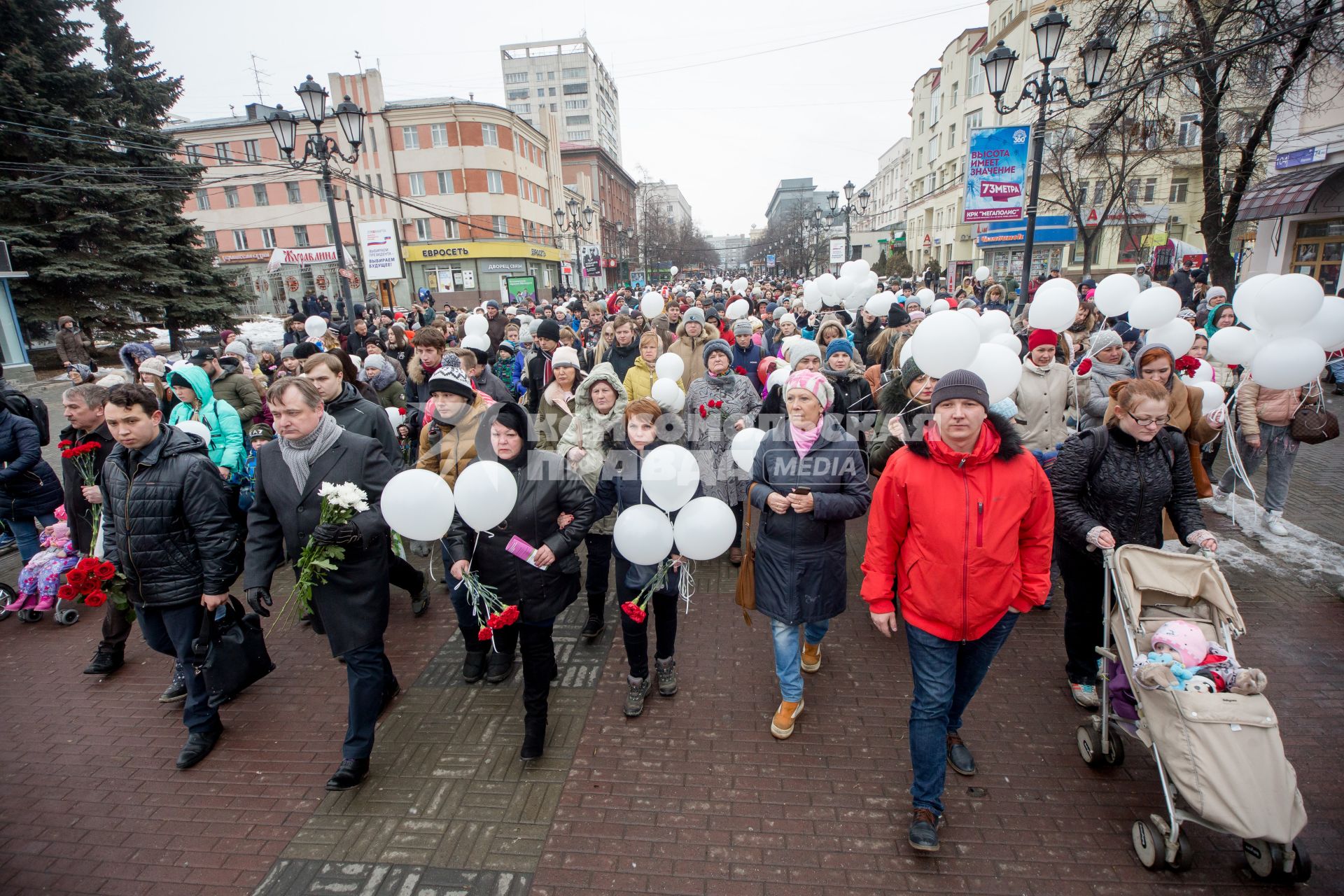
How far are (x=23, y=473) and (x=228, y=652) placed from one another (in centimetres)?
358

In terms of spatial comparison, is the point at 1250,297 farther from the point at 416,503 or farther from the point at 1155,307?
the point at 416,503

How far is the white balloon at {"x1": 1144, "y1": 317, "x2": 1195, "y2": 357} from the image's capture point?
566 cm

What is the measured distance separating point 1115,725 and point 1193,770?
0.71m

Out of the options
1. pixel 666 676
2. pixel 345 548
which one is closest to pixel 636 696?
pixel 666 676

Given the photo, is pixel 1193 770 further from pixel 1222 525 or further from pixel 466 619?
pixel 1222 525

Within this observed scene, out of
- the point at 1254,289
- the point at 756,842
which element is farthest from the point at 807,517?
the point at 1254,289

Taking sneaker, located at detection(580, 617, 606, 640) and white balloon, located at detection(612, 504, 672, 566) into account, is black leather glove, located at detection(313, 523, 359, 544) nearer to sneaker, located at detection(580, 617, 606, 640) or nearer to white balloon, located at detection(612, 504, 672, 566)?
white balloon, located at detection(612, 504, 672, 566)

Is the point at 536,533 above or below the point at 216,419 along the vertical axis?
below

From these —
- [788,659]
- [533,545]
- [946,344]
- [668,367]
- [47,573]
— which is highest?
[946,344]

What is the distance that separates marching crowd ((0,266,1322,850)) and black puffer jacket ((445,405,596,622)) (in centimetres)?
1

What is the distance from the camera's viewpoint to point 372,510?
3270mm

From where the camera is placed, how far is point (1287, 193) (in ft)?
44.3

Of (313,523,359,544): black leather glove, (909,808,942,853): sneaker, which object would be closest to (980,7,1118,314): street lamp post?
(909,808,942,853): sneaker

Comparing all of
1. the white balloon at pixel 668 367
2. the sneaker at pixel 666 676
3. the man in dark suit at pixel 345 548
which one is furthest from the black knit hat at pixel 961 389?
the white balloon at pixel 668 367
